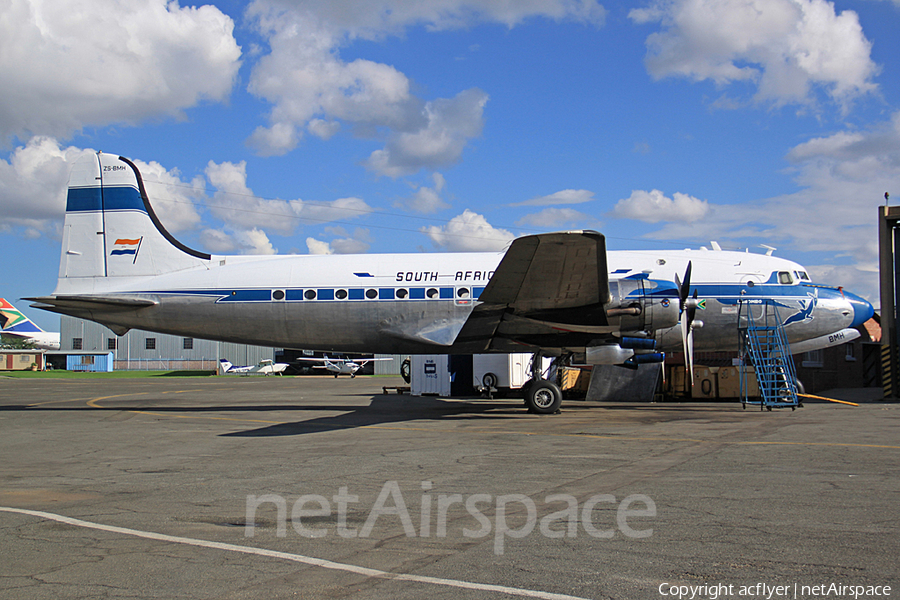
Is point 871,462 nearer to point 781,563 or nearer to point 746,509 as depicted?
point 746,509

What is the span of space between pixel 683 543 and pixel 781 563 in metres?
0.78

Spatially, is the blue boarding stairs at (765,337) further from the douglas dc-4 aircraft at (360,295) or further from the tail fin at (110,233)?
the tail fin at (110,233)

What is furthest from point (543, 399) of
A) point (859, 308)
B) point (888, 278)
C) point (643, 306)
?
point (888, 278)

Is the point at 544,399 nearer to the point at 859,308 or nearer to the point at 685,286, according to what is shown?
the point at 685,286

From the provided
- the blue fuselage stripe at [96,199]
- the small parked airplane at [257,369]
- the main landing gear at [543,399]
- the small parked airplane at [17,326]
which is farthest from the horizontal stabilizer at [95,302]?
the small parked airplane at [17,326]

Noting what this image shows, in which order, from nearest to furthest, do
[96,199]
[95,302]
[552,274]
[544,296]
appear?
[552,274] < [544,296] < [95,302] < [96,199]

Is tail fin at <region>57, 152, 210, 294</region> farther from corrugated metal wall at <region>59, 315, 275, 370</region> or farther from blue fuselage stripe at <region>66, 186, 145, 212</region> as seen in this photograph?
corrugated metal wall at <region>59, 315, 275, 370</region>

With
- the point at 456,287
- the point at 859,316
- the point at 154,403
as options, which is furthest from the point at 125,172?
the point at 859,316

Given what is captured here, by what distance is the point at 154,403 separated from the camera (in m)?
24.7

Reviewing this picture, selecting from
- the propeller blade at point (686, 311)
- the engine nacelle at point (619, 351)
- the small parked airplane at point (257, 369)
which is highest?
the propeller blade at point (686, 311)
